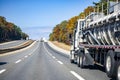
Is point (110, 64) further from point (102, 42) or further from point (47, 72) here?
point (47, 72)

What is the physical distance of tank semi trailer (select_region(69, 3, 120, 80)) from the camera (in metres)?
10.1

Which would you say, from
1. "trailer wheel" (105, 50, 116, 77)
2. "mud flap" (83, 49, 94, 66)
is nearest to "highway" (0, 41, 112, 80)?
"mud flap" (83, 49, 94, 66)

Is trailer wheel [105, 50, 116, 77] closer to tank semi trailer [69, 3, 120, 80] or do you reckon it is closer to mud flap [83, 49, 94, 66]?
tank semi trailer [69, 3, 120, 80]

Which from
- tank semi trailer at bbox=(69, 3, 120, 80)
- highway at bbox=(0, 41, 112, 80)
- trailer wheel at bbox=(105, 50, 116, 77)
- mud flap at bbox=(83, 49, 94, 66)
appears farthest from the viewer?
mud flap at bbox=(83, 49, 94, 66)

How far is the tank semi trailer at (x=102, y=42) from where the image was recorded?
10118 millimetres

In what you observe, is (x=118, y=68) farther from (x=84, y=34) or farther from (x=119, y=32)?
(x=84, y=34)

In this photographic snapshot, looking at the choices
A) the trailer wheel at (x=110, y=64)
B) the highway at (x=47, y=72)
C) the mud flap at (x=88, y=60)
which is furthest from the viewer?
the mud flap at (x=88, y=60)

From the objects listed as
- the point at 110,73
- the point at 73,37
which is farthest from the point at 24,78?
the point at 73,37

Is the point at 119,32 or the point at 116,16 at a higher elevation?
the point at 116,16

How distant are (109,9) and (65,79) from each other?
13.7 feet

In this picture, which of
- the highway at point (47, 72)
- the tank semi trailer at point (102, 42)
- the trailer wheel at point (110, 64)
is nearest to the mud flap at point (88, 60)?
the tank semi trailer at point (102, 42)

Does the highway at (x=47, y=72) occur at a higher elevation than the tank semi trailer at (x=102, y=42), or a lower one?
lower

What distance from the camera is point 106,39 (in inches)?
477

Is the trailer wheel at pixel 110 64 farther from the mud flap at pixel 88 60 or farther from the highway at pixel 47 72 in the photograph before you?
the mud flap at pixel 88 60
